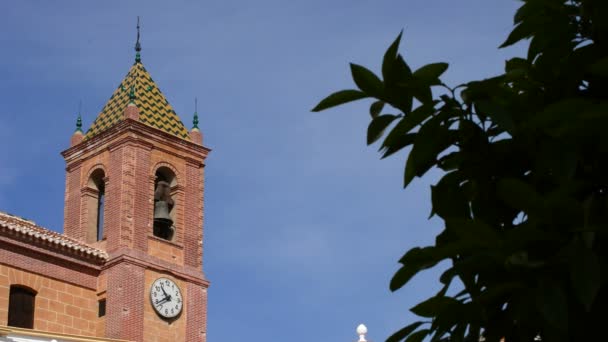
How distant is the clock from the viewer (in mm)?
33469

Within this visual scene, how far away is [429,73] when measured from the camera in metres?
2.79

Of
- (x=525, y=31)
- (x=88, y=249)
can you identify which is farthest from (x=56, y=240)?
(x=525, y=31)

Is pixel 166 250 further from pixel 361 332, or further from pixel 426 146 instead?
pixel 426 146

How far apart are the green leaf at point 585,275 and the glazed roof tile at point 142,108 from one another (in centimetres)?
3274

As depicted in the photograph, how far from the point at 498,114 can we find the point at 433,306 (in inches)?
17.9

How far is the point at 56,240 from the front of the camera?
32344 millimetres

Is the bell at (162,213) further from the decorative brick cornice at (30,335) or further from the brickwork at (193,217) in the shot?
the decorative brick cornice at (30,335)

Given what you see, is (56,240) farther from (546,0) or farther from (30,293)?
(546,0)

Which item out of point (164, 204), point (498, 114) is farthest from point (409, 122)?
point (164, 204)

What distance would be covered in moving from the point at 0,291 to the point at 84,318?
2647mm

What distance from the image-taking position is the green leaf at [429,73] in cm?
278

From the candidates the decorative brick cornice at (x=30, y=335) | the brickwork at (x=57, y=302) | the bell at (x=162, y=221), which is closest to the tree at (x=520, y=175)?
the decorative brick cornice at (x=30, y=335)

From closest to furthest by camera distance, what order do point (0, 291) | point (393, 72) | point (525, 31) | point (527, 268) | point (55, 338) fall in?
point (527, 268) < point (393, 72) < point (525, 31) < point (55, 338) < point (0, 291)

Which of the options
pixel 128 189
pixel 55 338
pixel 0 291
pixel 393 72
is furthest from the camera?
pixel 128 189
